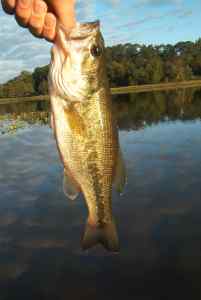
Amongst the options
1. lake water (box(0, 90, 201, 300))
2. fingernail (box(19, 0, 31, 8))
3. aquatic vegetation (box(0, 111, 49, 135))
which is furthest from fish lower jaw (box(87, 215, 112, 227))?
aquatic vegetation (box(0, 111, 49, 135))

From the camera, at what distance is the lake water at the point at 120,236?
10.2 metres

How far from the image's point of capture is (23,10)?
287 centimetres

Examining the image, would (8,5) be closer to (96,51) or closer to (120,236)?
(96,51)

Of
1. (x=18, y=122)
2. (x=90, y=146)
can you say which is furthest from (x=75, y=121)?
(x=18, y=122)

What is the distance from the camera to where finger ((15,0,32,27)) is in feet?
9.30

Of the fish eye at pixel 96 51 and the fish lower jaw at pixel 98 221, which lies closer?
the fish eye at pixel 96 51

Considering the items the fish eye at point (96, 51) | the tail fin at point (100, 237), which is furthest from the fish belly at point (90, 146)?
the fish eye at point (96, 51)

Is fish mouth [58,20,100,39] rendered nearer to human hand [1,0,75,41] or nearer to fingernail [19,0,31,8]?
human hand [1,0,75,41]

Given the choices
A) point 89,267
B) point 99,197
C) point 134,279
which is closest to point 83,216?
point 89,267

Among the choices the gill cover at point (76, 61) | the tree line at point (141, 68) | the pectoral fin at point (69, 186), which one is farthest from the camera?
the tree line at point (141, 68)

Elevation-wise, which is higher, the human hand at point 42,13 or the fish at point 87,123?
the human hand at point 42,13

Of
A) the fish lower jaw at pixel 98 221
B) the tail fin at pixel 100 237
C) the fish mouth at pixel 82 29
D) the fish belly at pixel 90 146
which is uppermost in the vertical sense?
the fish mouth at pixel 82 29

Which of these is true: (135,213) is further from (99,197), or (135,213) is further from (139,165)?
(99,197)

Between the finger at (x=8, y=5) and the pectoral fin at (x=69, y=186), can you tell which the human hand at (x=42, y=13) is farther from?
the pectoral fin at (x=69, y=186)
